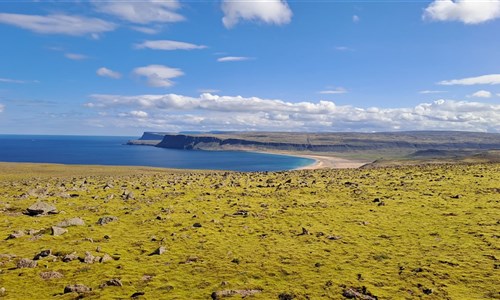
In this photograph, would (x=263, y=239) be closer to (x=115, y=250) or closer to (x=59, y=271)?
(x=115, y=250)

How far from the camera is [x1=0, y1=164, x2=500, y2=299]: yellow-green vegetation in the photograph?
14492 mm

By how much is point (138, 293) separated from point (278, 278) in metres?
5.78

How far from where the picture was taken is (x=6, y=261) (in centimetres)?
1681

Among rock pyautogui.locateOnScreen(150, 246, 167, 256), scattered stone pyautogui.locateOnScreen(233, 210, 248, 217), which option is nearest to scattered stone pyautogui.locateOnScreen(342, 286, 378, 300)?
rock pyautogui.locateOnScreen(150, 246, 167, 256)

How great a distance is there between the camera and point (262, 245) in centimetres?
1988

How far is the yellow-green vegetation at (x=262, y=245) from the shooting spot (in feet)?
47.5

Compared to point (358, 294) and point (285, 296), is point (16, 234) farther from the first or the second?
point (358, 294)

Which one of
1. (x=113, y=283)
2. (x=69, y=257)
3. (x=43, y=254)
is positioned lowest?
(x=113, y=283)

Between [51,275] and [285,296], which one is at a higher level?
[51,275]

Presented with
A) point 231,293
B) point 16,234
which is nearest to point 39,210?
point 16,234

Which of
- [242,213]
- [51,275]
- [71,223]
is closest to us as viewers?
[51,275]

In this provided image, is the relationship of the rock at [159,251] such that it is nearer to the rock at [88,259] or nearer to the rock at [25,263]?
the rock at [88,259]

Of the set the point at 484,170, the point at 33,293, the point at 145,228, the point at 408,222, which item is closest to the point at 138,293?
the point at 33,293

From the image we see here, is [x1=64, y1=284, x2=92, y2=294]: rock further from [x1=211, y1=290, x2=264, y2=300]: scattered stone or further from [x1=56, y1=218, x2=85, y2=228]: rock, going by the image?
[x1=56, y1=218, x2=85, y2=228]: rock
